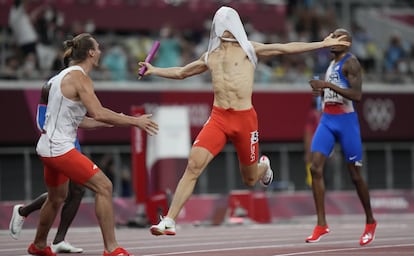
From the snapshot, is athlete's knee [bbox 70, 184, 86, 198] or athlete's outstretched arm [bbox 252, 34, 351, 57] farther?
athlete's knee [bbox 70, 184, 86, 198]

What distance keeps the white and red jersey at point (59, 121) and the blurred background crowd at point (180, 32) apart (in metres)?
11.1

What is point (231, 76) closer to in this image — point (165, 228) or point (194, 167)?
point (194, 167)

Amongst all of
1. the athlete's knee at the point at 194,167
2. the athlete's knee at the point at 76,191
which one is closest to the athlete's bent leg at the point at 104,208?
the athlete's knee at the point at 194,167

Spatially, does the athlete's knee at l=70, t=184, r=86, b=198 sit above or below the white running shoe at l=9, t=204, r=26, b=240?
above

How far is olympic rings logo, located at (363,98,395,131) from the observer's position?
95.0ft

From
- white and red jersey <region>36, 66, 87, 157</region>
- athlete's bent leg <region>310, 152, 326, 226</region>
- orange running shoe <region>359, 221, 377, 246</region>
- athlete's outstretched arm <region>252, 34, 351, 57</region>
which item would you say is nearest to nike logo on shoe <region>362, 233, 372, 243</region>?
orange running shoe <region>359, 221, 377, 246</region>

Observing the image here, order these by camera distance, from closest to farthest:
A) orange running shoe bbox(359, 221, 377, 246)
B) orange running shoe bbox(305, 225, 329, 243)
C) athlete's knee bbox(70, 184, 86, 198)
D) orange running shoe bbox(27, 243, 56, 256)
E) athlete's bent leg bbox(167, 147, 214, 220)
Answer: athlete's bent leg bbox(167, 147, 214, 220), orange running shoe bbox(27, 243, 56, 256), orange running shoe bbox(359, 221, 377, 246), athlete's knee bbox(70, 184, 86, 198), orange running shoe bbox(305, 225, 329, 243)

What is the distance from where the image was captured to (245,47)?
12.9 meters

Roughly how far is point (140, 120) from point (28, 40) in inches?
575

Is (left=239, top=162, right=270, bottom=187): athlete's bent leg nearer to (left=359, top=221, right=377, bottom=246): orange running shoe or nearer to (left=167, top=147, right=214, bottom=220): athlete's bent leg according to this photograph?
(left=167, top=147, right=214, bottom=220): athlete's bent leg

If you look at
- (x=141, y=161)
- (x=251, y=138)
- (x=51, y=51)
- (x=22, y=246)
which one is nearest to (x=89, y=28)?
(x=51, y=51)

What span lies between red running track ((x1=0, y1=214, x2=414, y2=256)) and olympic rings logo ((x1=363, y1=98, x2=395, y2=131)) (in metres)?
10.2

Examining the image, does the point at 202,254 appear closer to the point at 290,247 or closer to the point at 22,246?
the point at 290,247

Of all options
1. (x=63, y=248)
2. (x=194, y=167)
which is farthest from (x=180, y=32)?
(x=194, y=167)
